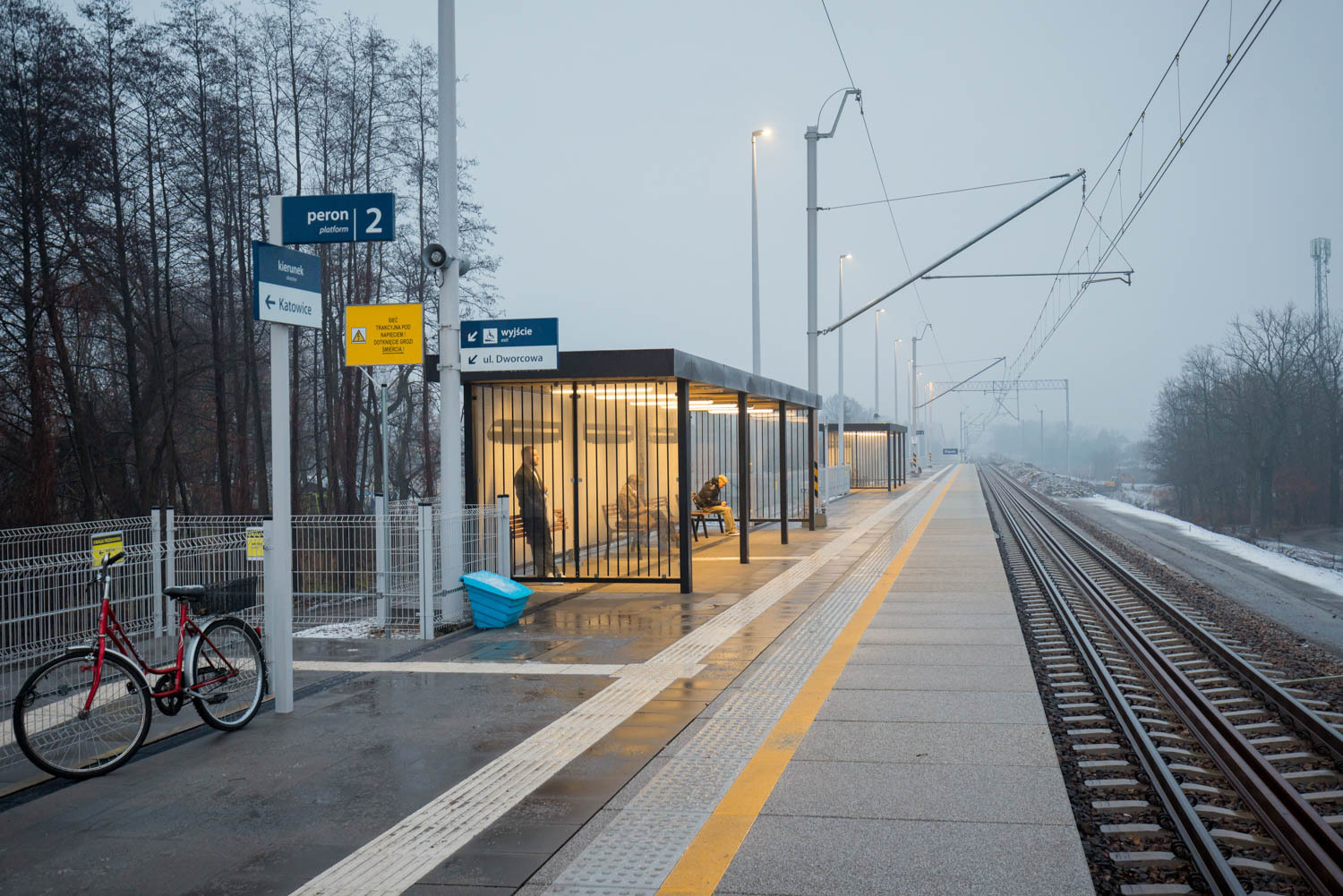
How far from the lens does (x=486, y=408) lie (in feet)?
43.9

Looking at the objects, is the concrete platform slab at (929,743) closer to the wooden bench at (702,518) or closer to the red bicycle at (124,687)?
the red bicycle at (124,687)

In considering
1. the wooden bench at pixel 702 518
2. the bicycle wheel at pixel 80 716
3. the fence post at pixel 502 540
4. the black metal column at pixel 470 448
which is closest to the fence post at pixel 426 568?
the fence post at pixel 502 540

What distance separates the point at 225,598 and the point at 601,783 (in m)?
3.01

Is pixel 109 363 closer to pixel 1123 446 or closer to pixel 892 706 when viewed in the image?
pixel 892 706

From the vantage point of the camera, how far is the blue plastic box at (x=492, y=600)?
10664mm

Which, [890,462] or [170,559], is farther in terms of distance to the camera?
[890,462]

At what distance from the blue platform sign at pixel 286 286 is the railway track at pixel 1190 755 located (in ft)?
18.0

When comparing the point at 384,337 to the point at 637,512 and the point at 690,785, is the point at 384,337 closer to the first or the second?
the point at 637,512

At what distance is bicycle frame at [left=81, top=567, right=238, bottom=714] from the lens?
5.88 metres

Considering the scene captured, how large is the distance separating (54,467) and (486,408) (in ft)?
26.7

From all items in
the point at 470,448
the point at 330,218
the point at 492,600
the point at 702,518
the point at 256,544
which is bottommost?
the point at 492,600

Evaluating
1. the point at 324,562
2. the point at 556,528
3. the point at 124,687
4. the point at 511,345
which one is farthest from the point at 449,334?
the point at 124,687

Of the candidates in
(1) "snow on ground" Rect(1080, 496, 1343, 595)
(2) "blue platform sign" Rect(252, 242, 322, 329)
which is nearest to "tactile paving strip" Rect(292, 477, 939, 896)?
(2) "blue platform sign" Rect(252, 242, 322, 329)

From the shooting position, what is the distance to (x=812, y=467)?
78.0 ft
